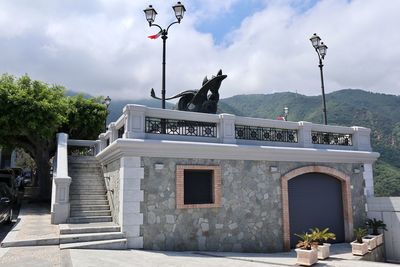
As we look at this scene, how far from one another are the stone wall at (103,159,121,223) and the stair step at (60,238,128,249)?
1.12 m

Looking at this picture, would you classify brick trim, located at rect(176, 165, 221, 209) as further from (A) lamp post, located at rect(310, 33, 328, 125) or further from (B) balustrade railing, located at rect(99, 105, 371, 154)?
(A) lamp post, located at rect(310, 33, 328, 125)

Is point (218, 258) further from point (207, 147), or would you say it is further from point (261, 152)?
point (261, 152)

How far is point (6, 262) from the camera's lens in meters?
7.39

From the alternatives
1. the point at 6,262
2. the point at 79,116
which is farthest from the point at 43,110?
the point at 6,262

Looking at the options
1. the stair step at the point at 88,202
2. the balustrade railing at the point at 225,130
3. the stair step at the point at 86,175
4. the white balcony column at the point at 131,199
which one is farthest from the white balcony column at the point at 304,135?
the stair step at the point at 86,175

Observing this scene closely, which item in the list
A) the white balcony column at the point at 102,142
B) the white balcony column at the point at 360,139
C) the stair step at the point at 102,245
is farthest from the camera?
the white balcony column at the point at 102,142

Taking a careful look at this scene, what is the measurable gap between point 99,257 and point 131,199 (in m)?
2.26

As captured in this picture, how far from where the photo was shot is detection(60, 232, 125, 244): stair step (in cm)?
939

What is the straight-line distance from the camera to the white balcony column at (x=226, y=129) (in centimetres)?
1193

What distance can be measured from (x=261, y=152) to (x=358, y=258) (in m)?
4.60

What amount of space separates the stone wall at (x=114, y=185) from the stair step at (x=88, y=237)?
902mm

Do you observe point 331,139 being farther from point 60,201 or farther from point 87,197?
point 60,201

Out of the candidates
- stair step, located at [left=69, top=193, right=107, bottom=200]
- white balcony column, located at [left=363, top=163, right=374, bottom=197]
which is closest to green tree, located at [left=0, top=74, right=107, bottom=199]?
stair step, located at [left=69, top=193, right=107, bottom=200]

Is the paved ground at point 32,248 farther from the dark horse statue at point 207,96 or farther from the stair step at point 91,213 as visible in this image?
the dark horse statue at point 207,96
